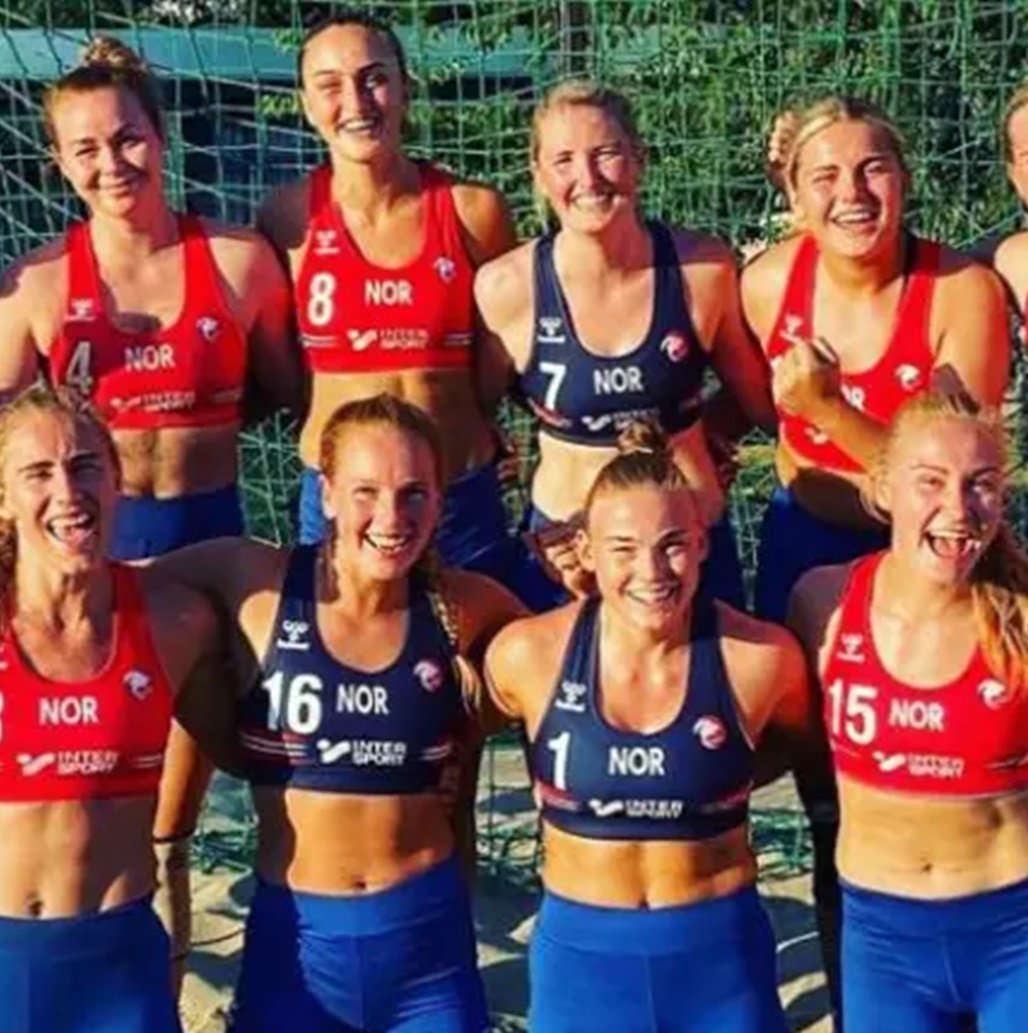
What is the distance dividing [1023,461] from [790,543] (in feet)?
6.81

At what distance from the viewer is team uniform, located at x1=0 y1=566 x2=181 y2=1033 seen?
Answer: 11.6 ft

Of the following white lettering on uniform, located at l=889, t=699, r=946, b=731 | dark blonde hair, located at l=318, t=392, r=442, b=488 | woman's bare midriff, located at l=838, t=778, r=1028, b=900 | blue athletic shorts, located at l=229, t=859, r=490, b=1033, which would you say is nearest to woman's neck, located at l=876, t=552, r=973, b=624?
white lettering on uniform, located at l=889, t=699, r=946, b=731

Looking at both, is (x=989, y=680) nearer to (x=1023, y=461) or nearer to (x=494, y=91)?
(x=1023, y=461)

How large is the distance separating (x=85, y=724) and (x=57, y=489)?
37 centimetres

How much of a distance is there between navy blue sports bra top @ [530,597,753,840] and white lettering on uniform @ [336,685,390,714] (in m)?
0.26

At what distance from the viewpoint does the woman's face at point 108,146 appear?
4250 mm

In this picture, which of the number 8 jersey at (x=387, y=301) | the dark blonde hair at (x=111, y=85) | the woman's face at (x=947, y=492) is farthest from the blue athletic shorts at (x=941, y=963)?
the dark blonde hair at (x=111, y=85)

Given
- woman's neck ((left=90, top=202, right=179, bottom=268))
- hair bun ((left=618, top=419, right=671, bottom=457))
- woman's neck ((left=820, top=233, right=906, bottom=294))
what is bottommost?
hair bun ((left=618, top=419, right=671, bottom=457))

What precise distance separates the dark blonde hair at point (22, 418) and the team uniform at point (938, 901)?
1.27 meters

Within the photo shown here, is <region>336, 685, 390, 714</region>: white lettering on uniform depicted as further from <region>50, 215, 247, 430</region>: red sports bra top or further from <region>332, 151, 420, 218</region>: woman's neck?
<region>332, 151, 420, 218</region>: woman's neck

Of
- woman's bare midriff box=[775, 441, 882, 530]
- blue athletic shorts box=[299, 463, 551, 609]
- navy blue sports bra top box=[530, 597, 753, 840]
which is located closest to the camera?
navy blue sports bra top box=[530, 597, 753, 840]

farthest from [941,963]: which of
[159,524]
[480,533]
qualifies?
[159,524]

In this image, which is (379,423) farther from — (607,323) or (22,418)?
(607,323)

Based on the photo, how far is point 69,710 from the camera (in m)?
3.54
